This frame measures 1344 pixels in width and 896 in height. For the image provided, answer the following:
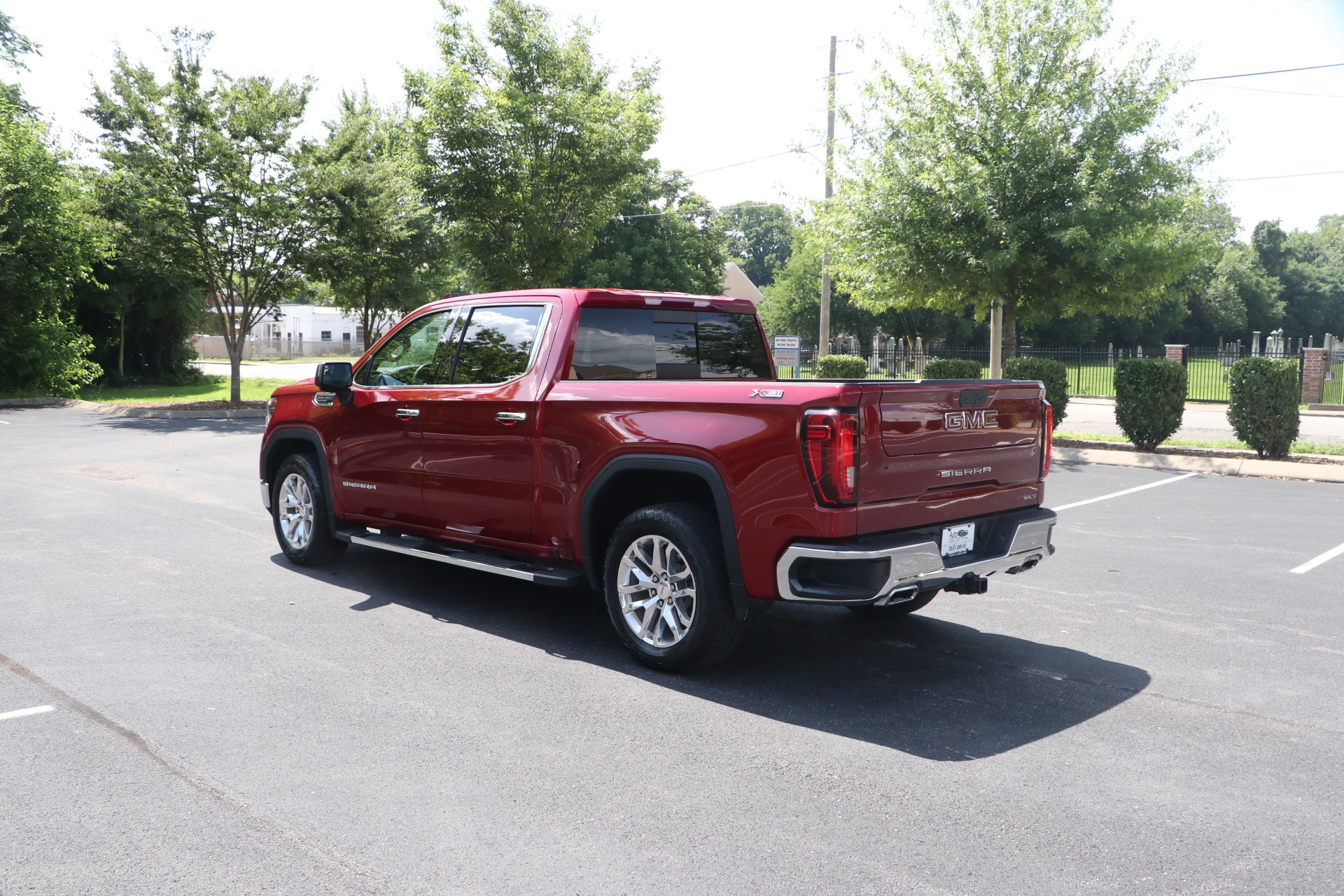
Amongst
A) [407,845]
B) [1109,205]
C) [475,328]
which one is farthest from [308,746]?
[1109,205]

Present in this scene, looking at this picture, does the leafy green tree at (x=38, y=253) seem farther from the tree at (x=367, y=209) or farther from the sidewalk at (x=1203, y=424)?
the sidewalk at (x=1203, y=424)

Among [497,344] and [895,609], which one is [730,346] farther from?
[895,609]

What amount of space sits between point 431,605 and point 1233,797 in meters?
4.50

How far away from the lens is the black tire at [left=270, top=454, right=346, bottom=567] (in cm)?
734

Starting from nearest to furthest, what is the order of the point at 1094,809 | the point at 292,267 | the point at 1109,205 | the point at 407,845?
the point at 407,845, the point at 1094,809, the point at 1109,205, the point at 292,267

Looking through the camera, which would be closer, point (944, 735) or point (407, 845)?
point (407, 845)

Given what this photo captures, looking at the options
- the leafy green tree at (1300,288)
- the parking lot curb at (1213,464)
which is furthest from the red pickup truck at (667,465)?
the leafy green tree at (1300,288)

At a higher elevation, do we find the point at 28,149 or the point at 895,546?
the point at 28,149

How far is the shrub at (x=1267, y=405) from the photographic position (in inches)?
569

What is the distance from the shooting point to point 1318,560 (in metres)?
8.08

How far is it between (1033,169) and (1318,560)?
958 centimetres

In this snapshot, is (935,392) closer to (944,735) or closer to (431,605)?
(944,735)

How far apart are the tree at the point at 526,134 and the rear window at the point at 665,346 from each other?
56.4 ft

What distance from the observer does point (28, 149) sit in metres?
24.4
